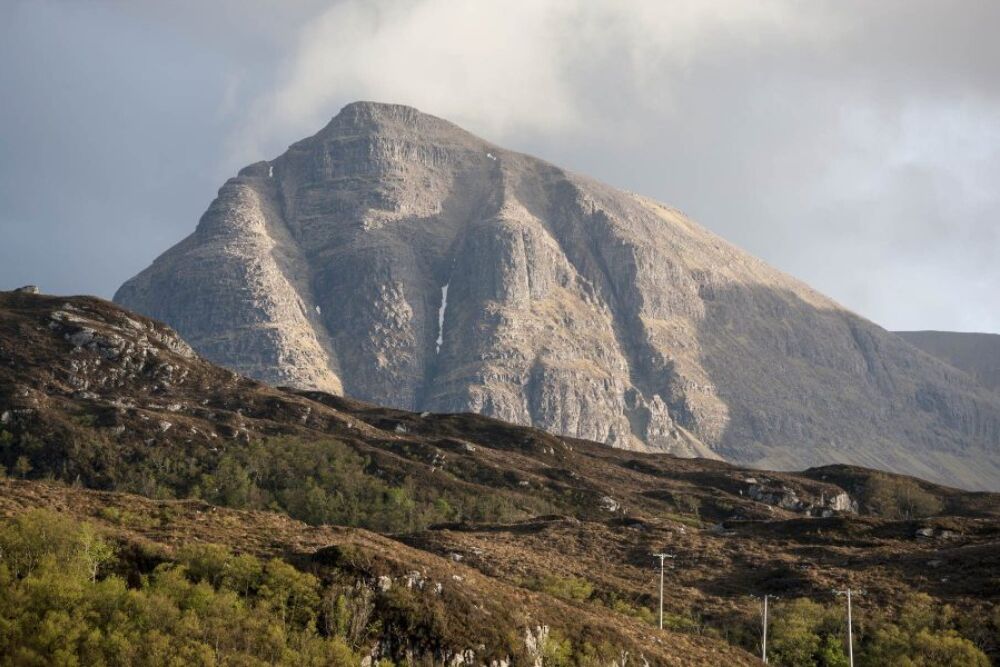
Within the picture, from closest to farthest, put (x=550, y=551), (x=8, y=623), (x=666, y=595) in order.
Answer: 1. (x=8, y=623)
2. (x=666, y=595)
3. (x=550, y=551)

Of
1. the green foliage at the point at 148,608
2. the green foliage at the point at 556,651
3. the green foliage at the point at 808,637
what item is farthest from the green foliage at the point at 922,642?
the green foliage at the point at 148,608

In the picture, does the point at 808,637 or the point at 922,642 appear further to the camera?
the point at 808,637

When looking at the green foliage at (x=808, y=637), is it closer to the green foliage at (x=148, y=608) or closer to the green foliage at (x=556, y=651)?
the green foliage at (x=556, y=651)

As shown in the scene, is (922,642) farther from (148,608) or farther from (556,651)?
(148,608)

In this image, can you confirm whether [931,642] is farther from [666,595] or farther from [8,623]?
[8,623]

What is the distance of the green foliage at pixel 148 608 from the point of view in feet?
297

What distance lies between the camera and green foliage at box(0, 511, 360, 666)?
9050cm

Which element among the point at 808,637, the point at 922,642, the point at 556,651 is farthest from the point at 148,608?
the point at 922,642

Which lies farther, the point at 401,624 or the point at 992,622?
the point at 992,622

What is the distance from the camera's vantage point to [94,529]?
112 meters

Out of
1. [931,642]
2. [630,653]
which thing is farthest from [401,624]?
[931,642]

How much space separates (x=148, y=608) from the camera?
313 ft

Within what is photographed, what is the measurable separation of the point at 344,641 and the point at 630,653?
97.7 ft

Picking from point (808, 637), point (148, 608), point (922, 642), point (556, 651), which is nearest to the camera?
point (148, 608)
